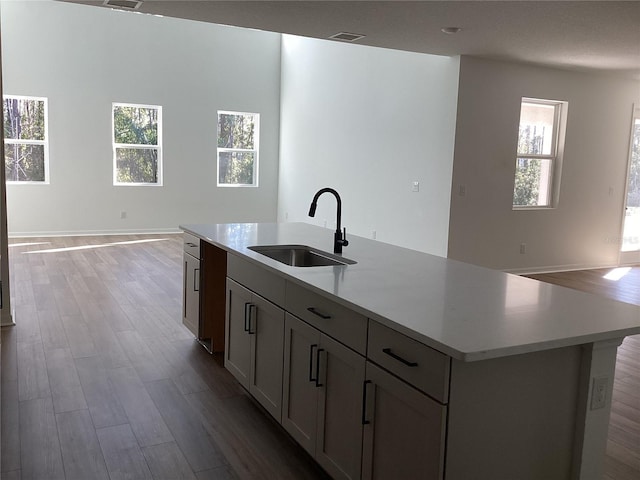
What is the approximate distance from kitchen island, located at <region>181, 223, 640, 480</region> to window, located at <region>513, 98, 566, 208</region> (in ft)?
15.9

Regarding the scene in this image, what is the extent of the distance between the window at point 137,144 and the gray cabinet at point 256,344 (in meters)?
6.64

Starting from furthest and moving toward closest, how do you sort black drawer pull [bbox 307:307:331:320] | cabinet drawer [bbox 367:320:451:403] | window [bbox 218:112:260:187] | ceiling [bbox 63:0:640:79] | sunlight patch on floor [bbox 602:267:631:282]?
window [bbox 218:112:260:187]
sunlight patch on floor [bbox 602:267:631:282]
ceiling [bbox 63:0:640:79]
black drawer pull [bbox 307:307:331:320]
cabinet drawer [bbox 367:320:451:403]

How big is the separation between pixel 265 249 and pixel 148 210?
6.65 metres

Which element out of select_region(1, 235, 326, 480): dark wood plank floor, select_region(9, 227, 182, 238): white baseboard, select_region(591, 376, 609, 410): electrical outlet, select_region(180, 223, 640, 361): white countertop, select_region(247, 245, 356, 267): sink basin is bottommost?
select_region(1, 235, 326, 480): dark wood plank floor

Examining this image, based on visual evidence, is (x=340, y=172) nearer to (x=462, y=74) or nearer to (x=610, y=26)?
(x=462, y=74)

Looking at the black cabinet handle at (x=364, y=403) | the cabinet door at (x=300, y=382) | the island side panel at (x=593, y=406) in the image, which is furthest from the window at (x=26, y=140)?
the island side panel at (x=593, y=406)

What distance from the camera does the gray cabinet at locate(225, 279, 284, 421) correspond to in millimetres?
2594

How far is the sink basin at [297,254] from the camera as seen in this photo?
121 inches

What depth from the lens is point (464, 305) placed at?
1957 mm

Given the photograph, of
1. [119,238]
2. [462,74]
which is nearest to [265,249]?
[462,74]

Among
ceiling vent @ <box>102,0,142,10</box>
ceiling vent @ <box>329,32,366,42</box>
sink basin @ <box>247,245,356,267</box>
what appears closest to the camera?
sink basin @ <box>247,245,356,267</box>

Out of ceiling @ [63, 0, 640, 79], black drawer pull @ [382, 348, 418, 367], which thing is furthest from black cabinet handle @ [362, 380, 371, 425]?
ceiling @ [63, 0, 640, 79]

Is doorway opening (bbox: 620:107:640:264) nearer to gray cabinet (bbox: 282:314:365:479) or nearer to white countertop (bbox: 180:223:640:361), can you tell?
white countertop (bbox: 180:223:640:361)

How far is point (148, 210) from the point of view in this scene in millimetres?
9289
